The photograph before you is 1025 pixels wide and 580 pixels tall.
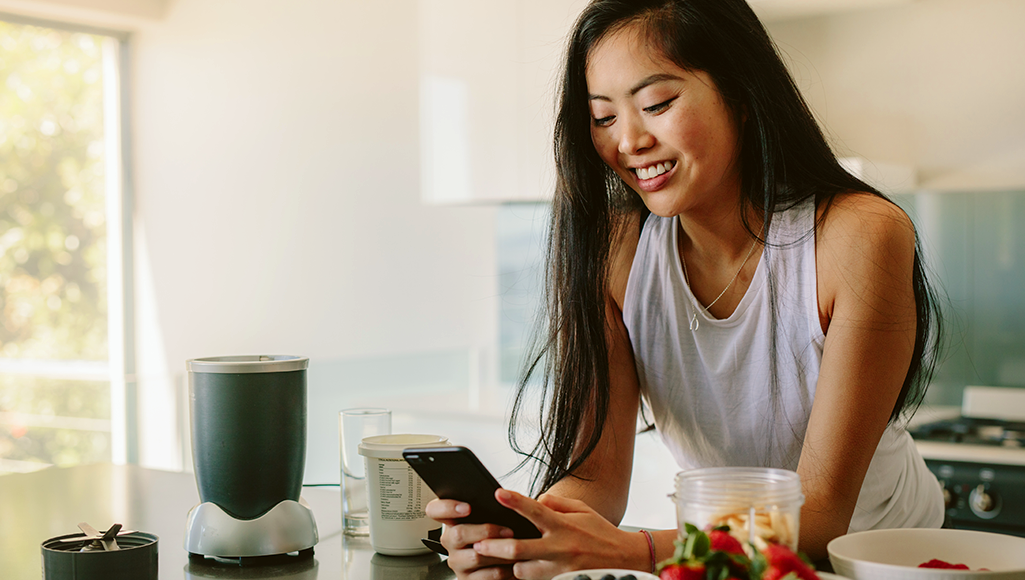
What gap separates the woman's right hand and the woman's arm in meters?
0.35

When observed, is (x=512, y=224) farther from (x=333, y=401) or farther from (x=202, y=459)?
(x=202, y=459)

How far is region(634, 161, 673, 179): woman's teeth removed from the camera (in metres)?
1.14

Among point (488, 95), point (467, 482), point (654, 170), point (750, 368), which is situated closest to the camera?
point (467, 482)

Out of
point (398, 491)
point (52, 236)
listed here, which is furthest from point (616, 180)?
point (52, 236)

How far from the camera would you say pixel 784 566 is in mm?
621

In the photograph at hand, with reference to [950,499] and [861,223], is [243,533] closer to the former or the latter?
[861,223]

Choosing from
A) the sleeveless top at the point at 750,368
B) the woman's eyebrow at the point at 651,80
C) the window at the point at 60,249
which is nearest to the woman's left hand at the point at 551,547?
the sleeveless top at the point at 750,368

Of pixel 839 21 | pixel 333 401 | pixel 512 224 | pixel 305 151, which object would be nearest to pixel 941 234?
pixel 839 21

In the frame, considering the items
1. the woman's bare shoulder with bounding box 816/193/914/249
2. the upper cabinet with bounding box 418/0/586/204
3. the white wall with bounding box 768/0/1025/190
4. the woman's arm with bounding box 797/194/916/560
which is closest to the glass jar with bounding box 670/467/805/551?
the woman's arm with bounding box 797/194/916/560

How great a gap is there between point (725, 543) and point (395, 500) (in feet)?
1.57

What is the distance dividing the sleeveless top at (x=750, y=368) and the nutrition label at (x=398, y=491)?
44cm

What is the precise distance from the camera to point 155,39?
4.48 m

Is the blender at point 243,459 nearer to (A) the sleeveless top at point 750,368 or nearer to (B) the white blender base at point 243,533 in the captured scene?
(B) the white blender base at point 243,533

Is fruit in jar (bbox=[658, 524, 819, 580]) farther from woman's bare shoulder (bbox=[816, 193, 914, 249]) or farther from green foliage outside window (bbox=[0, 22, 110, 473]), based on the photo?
green foliage outside window (bbox=[0, 22, 110, 473])
